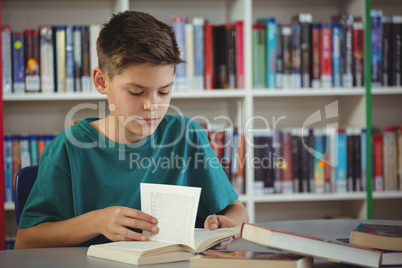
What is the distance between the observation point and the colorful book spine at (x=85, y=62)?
2100 mm

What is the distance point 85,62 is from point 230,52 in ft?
2.03

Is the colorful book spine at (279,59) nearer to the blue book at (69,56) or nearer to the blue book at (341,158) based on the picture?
the blue book at (341,158)

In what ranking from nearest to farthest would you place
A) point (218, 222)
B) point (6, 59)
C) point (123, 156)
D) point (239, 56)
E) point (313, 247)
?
point (313, 247), point (218, 222), point (123, 156), point (6, 59), point (239, 56)

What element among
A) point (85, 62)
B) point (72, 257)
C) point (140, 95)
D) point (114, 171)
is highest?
point (85, 62)

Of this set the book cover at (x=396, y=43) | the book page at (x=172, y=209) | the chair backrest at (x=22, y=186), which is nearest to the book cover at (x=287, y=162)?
the book cover at (x=396, y=43)

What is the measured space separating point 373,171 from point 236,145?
0.65 meters

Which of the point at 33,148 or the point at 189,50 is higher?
the point at 189,50

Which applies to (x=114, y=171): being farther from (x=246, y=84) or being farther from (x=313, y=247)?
(x=246, y=84)

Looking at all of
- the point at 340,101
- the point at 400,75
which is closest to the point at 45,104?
the point at 340,101

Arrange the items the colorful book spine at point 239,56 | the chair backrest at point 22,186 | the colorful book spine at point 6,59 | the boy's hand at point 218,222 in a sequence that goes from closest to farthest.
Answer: the boy's hand at point 218,222 → the chair backrest at point 22,186 → the colorful book spine at point 6,59 → the colorful book spine at point 239,56

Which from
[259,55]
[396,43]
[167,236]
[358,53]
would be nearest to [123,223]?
[167,236]

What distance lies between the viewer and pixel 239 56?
2.16m

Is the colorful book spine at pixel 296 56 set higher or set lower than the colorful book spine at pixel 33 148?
higher

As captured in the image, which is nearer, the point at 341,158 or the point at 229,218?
the point at 229,218
